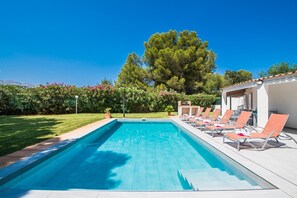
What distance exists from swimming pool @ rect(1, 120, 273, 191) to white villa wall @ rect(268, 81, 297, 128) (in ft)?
19.1

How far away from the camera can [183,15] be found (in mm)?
24109

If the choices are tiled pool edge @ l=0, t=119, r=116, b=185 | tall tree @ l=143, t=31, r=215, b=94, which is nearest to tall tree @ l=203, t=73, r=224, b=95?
tall tree @ l=143, t=31, r=215, b=94

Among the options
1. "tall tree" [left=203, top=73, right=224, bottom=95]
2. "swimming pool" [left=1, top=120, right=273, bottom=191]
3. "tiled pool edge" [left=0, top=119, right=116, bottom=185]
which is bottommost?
"swimming pool" [left=1, top=120, right=273, bottom=191]

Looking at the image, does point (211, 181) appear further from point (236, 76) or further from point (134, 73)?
point (236, 76)

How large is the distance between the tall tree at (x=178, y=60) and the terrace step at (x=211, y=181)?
75.9 feet

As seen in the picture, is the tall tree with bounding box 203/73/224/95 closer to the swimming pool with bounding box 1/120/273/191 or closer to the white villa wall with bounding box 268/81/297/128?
the white villa wall with bounding box 268/81/297/128

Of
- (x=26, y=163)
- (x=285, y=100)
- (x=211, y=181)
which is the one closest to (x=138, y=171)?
(x=211, y=181)

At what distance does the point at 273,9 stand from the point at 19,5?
23481 mm

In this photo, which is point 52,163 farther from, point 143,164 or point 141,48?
point 141,48

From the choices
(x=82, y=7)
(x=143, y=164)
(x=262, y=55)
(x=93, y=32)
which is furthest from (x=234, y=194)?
(x=262, y=55)

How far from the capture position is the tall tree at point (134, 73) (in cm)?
2991

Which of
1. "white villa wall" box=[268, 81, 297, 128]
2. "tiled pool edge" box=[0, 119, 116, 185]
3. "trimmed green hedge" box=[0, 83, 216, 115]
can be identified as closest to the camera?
"tiled pool edge" box=[0, 119, 116, 185]

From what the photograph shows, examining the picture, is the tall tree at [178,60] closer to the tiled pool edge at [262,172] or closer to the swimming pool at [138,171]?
the swimming pool at [138,171]

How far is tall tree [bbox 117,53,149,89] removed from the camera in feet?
98.1
